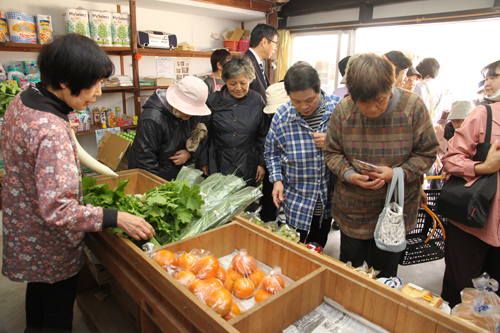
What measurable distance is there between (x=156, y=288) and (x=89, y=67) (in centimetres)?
86

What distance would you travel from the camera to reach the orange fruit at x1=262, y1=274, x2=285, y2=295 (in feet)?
3.95

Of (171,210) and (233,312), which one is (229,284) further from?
(171,210)

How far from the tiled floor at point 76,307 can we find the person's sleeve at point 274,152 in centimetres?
141

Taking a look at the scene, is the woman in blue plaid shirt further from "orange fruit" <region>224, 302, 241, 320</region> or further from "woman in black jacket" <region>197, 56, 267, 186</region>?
"orange fruit" <region>224, 302, 241, 320</region>

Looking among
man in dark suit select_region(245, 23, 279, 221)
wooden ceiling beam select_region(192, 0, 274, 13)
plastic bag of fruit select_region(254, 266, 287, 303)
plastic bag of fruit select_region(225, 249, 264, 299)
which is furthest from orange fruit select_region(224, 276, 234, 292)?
wooden ceiling beam select_region(192, 0, 274, 13)

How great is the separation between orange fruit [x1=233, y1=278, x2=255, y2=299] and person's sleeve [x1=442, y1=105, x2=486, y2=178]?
1.23m

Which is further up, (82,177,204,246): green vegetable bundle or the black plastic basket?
(82,177,204,246): green vegetable bundle

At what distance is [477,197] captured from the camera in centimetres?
159

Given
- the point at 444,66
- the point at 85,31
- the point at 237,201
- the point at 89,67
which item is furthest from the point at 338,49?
the point at 89,67

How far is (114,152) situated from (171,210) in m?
1.81

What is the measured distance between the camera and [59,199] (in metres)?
1.14

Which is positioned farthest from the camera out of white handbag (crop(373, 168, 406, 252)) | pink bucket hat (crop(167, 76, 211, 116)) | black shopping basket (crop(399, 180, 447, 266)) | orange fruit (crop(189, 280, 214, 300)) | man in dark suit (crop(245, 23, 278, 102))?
man in dark suit (crop(245, 23, 278, 102))

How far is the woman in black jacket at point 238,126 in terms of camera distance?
2.45 m

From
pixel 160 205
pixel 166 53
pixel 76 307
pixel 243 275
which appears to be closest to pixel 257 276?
pixel 243 275
